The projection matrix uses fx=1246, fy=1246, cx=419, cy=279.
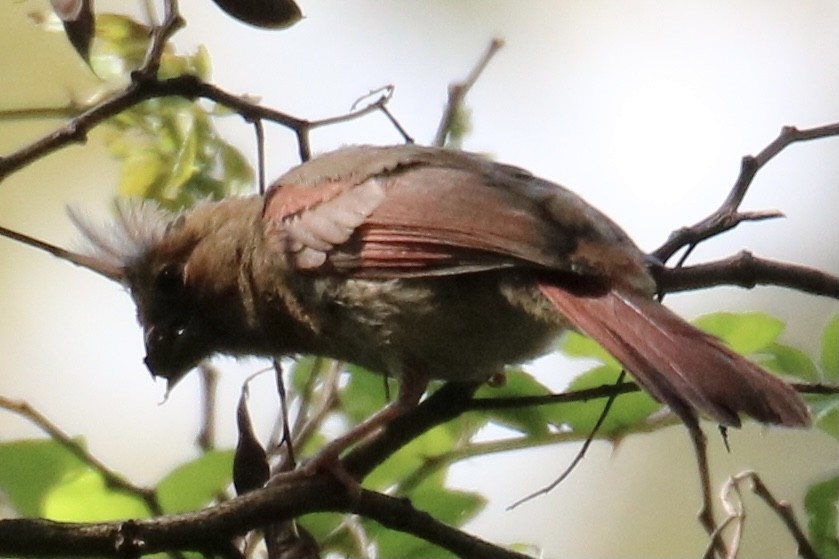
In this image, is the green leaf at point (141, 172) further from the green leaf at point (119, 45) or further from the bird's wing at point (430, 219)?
the bird's wing at point (430, 219)

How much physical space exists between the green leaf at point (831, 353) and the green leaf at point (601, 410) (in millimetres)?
267

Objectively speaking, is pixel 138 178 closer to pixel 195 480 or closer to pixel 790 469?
pixel 195 480

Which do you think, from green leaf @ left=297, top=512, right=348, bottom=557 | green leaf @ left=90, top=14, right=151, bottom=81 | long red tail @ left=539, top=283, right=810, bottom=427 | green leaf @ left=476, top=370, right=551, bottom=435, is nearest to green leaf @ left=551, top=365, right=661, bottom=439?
green leaf @ left=476, top=370, right=551, bottom=435

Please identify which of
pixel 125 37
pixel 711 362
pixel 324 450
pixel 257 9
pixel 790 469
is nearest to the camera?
pixel 711 362

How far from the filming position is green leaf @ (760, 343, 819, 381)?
6.29 feet

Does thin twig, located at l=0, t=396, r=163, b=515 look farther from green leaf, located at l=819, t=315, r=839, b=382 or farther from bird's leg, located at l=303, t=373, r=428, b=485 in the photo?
green leaf, located at l=819, t=315, r=839, b=382

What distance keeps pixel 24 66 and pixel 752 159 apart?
7.98 ft

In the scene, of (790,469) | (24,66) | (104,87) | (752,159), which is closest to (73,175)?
(24,66)

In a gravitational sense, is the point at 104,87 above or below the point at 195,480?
above

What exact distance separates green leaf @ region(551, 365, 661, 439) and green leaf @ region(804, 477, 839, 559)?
0.91 feet

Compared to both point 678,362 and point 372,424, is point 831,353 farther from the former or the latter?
point 372,424

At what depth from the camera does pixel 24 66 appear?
3621 mm

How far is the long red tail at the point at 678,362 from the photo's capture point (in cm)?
149

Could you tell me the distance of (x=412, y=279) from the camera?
202 centimetres
